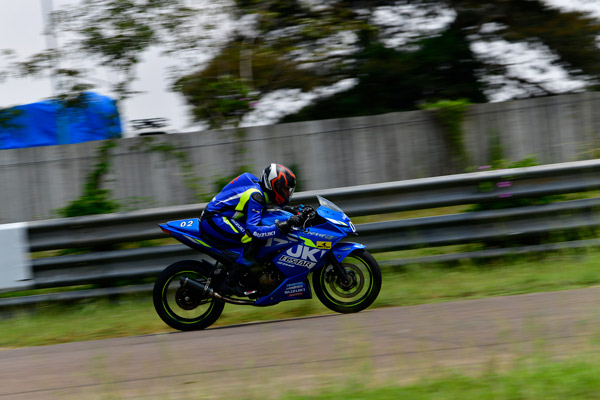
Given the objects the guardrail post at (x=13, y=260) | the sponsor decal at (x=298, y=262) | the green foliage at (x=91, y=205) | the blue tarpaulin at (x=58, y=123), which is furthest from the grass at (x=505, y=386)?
the blue tarpaulin at (x=58, y=123)

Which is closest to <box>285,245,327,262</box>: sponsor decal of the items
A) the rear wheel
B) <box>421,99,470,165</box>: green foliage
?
the rear wheel

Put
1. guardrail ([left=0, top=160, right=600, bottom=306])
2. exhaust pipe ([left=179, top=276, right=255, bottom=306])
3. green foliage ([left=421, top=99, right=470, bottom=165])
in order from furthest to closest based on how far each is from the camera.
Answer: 1. green foliage ([left=421, top=99, right=470, bottom=165])
2. guardrail ([left=0, top=160, right=600, bottom=306])
3. exhaust pipe ([left=179, top=276, right=255, bottom=306])

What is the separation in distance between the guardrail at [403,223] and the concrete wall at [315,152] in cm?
365

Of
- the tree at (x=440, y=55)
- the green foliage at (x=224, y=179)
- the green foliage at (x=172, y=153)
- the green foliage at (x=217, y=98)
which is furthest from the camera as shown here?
the tree at (x=440, y=55)

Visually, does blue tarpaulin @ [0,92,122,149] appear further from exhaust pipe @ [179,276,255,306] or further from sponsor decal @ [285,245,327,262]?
sponsor decal @ [285,245,327,262]

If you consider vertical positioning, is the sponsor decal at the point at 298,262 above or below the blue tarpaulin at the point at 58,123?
below

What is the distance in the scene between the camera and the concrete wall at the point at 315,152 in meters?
12.7

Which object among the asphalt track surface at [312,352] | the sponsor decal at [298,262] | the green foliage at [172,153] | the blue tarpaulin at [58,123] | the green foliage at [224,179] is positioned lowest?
the asphalt track surface at [312,352]

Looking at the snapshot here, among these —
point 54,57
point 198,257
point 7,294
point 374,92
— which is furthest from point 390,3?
point 7,294

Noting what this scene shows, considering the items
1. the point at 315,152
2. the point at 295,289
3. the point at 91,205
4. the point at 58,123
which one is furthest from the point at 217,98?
the point at 295,289

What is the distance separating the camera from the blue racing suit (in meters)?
7.06

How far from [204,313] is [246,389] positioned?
288cm

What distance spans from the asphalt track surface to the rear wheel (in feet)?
0.70

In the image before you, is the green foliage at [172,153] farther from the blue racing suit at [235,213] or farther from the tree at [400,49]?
the blue racing suit at [235,213]
